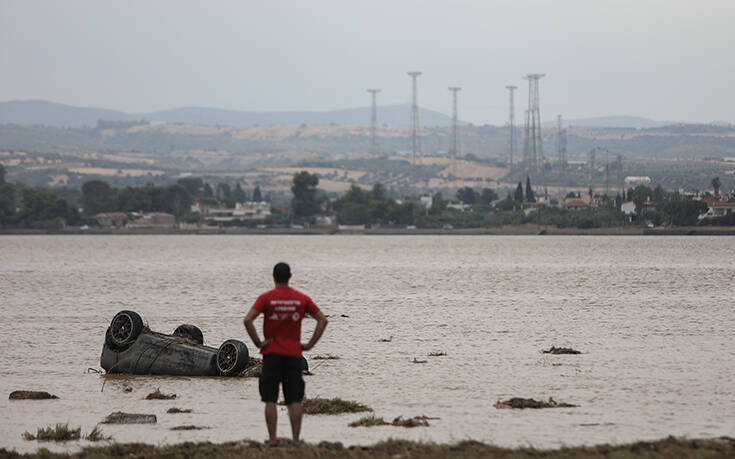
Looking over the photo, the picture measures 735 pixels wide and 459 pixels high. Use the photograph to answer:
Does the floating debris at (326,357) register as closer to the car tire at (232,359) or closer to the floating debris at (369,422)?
the car tire at (232,359)

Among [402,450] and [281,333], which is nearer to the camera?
[281,333]

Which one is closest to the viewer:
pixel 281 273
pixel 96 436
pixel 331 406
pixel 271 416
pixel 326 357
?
pixel 281 273

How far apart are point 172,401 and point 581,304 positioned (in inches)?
1263

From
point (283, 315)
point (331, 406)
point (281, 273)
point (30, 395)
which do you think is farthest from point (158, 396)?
point (281, 273)

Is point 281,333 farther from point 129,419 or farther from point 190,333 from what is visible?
point 190,333

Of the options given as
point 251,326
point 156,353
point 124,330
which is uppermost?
point 251,326

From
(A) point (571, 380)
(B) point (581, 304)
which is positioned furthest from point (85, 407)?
(B) point (581, 304)

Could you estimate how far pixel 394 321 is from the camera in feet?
135

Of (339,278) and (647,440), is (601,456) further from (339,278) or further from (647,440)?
(339,278)

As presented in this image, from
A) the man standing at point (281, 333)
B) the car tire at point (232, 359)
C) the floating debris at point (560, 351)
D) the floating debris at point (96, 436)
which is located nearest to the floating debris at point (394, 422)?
the man standing at point (281, 333)

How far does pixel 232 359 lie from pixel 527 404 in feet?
24.5

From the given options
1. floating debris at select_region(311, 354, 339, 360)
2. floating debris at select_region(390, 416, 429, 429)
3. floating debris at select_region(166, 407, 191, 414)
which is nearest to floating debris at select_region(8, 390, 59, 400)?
floating debris at select_region(166, 407, 191, 414)

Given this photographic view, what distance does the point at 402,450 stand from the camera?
15062 mm

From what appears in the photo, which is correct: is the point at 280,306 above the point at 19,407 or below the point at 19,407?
above
